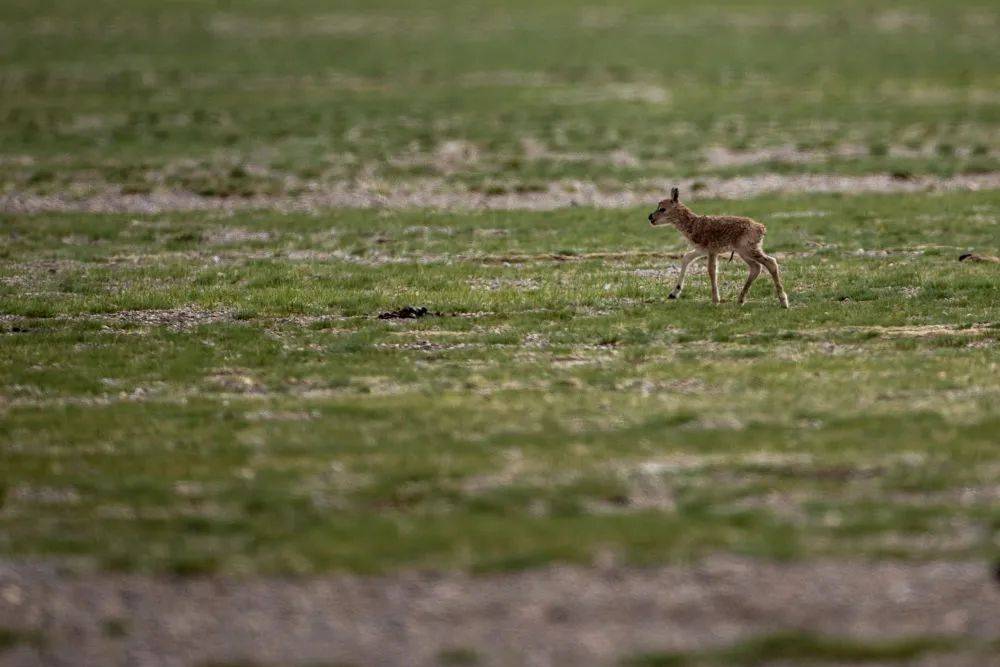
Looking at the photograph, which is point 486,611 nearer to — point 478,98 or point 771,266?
point 771,266

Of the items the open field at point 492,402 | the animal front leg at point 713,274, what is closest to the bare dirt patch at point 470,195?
the open field at point 492,402

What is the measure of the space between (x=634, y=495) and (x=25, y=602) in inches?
227

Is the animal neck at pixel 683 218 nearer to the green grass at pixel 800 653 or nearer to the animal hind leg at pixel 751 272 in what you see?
the animal hind leg at pixel 751 272

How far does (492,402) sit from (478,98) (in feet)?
135

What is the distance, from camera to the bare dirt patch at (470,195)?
3581cm

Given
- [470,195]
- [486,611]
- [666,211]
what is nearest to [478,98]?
[470,195]

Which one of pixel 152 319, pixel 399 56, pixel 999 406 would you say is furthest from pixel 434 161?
pixel 399 56

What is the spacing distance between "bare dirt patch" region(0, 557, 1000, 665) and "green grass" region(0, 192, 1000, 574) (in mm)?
342

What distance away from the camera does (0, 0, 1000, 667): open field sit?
12023mm

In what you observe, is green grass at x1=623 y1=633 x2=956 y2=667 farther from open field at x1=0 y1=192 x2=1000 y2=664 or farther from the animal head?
the animal head

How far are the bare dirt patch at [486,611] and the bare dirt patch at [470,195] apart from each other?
918 inches

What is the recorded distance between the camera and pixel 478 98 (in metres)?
58.1

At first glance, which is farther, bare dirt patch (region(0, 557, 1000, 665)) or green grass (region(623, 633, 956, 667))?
bare dirt patch (region(0, 557, 1000, 665))

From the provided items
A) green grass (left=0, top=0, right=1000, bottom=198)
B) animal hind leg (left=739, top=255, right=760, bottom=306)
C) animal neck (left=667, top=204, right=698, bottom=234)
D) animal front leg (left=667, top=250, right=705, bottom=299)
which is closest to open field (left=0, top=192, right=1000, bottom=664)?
animal front leg (left=667, top=250, right=705, bottom=299)
